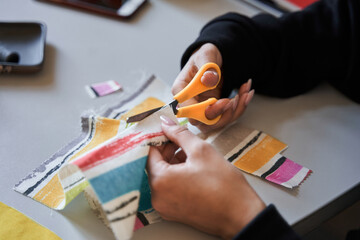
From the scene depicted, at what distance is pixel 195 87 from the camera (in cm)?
55

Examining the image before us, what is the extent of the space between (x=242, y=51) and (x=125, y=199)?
36cm

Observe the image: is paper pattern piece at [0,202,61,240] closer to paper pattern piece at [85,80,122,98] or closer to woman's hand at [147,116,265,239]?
woman's hand at [147,116,265,239]

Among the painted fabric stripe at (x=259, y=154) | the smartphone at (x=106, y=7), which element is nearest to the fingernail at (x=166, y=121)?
the painted fabric stripe at (x=259, y=154)

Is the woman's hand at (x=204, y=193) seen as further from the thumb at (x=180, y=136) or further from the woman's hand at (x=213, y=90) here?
the woman's hand at (x=213, y=90)

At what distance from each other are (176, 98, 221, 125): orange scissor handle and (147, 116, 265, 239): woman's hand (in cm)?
8

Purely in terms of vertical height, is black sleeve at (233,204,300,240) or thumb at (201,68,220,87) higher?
thumb at (201,68,220,87)

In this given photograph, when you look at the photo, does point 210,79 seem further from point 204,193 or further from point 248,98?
point 204,193

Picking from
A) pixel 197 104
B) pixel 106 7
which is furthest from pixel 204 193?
pixel 106 7

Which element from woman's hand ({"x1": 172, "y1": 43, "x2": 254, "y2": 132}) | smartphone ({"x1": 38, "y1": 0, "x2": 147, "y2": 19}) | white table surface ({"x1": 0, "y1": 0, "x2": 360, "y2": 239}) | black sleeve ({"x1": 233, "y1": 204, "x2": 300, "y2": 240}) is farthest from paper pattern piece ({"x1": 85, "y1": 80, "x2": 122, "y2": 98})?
black sleeve ({"x1": 233, "y1": 204, "x2": 300, "y2": 240})

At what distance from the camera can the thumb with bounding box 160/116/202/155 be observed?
1.48 ft

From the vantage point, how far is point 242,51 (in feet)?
2.12

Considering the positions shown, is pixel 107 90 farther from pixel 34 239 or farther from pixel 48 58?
pixel 34 239

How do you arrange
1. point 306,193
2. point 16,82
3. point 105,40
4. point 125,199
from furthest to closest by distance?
point 105,40 < point 16,82 < point 306,193 < point 125,199

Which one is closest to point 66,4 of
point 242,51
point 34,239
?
point 242,51
